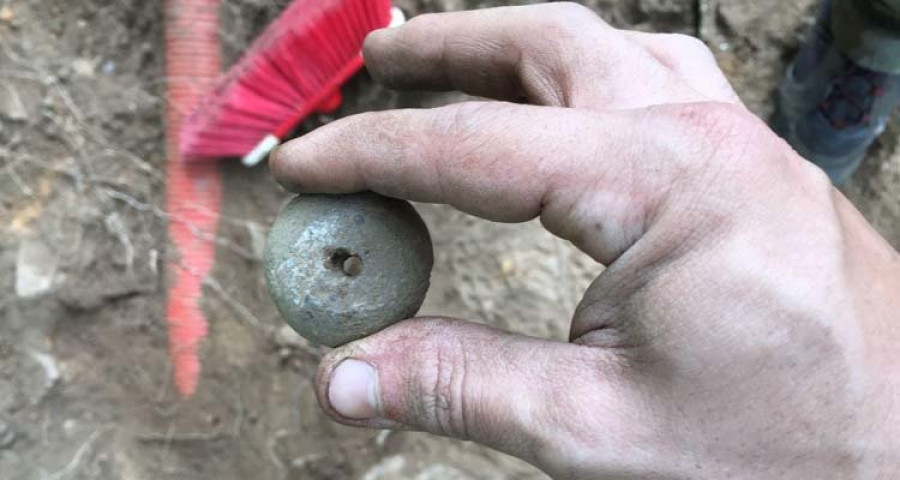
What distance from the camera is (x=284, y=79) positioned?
1.74m

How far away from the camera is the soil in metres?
1.70

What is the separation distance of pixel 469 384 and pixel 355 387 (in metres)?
0.15

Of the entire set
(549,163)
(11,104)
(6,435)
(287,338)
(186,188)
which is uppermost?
(549,163)

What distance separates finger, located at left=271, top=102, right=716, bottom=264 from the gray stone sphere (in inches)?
4.7

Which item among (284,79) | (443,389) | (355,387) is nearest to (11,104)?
(284,79)

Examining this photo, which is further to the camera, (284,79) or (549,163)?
(284,79)

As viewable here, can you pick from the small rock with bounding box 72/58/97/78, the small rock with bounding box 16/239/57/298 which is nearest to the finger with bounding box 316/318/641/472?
the small rock with bounding box 16/239/57/298

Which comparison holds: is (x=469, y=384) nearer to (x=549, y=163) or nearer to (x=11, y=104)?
(x=549, y=163)

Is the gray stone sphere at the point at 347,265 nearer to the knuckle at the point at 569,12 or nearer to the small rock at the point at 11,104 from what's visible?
the knuckle at the point at 569,12

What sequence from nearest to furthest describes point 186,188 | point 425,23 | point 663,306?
point 663,306
point 425,23
point 186,188

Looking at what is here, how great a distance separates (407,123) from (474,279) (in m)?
0.86

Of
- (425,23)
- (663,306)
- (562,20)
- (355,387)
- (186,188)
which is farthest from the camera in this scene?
(186,188)

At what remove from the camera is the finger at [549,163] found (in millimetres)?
846

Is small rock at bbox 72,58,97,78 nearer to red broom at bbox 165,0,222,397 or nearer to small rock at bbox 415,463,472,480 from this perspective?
red broom at bbox 165,0,222,397
